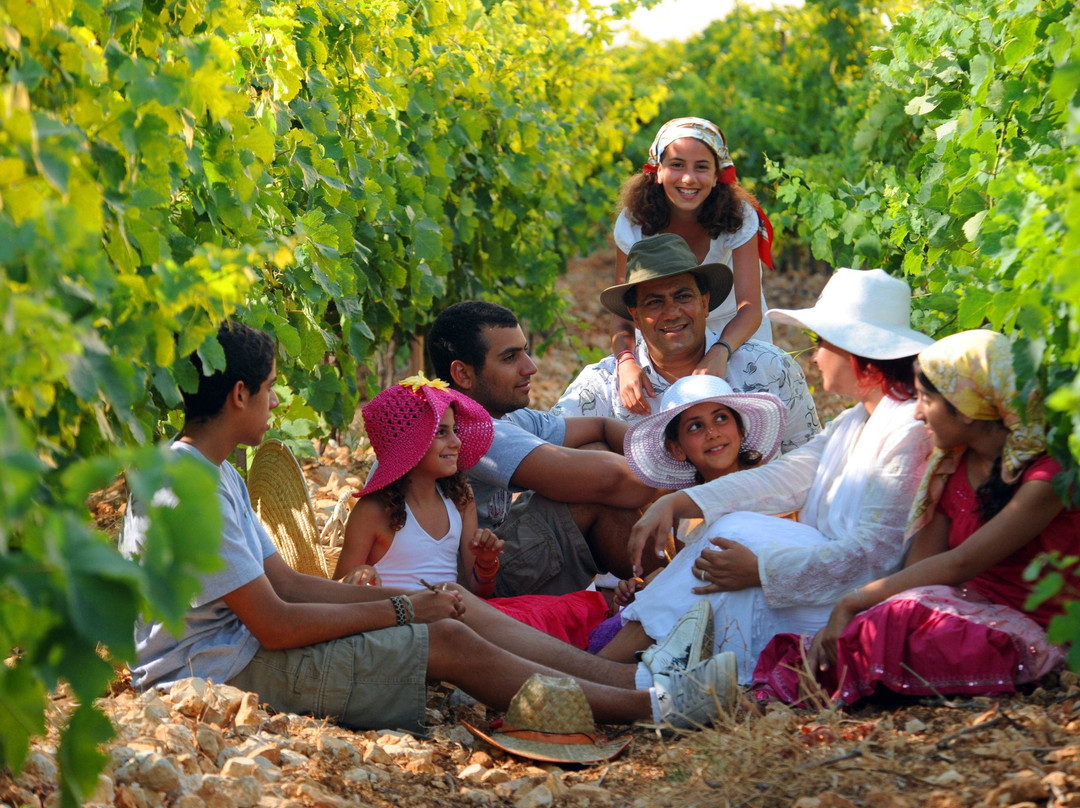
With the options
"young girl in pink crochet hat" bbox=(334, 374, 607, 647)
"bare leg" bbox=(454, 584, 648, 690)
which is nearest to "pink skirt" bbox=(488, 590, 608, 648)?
"young girl in pink crochet hat" bbox=(334, 374, 607, 647)

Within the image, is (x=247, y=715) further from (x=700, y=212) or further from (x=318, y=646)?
(x=700, y=212)

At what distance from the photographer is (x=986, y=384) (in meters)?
2.50

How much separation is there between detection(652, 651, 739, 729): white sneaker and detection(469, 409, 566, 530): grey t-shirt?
108 centimetres

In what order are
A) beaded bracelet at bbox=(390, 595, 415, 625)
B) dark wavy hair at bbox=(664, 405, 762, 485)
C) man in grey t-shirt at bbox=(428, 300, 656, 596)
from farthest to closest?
man in grey t-shirt at bbox=(428, 300, 656, 596) → dark wavy hair at bbox=(664, 405, 762, 485) → beaded bracelet at bbox=(390, 595, 415, 625)

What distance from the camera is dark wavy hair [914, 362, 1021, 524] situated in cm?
257

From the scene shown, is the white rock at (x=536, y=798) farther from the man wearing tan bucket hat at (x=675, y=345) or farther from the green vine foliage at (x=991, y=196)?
the man wearing tan bucket hat at (x=675, y=345)

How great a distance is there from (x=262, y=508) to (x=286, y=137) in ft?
3.70

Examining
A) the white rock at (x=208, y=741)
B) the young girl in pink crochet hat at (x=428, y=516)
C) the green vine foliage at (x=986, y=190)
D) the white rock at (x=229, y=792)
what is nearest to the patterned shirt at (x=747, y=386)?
the green vine foliage at (x=986, y=190)

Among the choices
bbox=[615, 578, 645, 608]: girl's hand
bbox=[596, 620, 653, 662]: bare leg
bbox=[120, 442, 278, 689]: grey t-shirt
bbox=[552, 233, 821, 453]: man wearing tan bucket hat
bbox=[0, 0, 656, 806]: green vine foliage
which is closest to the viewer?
bbox=[0, 0, 656, 806]: green vine foliage

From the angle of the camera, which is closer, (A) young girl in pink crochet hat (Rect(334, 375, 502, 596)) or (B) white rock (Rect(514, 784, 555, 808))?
(B) white rock (Rect(514, 784, 555, 808))

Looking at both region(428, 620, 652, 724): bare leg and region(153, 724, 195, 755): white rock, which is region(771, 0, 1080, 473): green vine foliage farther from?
region(153, 724, 195, 755): white rock

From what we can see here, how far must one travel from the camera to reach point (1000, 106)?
3.22 meters

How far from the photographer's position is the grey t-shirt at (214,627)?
2729 mm

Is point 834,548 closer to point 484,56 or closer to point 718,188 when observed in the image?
point 718,188
